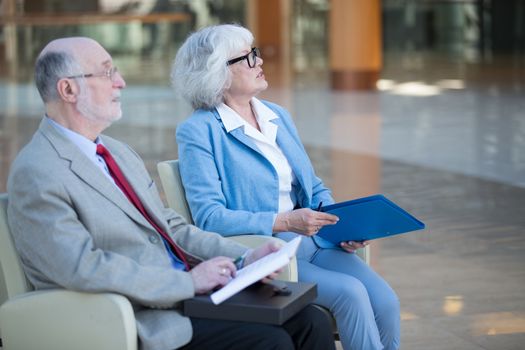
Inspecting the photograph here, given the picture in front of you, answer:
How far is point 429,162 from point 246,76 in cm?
558

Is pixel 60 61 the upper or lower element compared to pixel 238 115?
upper

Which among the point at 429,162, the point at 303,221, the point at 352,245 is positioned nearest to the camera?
the point at 303,221

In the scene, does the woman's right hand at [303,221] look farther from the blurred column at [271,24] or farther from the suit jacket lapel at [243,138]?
the blurred column at [271,24]

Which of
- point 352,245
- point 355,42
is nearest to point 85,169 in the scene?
point 352,245

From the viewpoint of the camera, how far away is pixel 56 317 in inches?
109

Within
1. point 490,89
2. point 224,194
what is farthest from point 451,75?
point 224,194

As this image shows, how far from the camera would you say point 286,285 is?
299 centimetres

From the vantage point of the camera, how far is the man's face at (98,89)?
114 inches

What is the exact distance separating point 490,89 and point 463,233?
10017mm

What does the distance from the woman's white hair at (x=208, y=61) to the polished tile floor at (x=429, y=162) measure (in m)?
1.38

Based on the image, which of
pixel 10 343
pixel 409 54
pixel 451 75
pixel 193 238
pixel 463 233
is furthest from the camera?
pixel 409 54

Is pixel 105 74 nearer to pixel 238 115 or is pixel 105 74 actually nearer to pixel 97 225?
pixel 97 225

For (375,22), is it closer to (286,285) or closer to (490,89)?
(490,89)

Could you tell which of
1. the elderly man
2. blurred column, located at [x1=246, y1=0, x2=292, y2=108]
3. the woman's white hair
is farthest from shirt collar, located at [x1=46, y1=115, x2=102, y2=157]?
blurred column, located at [x1=246, y1=0, x2=292, y2=108]
